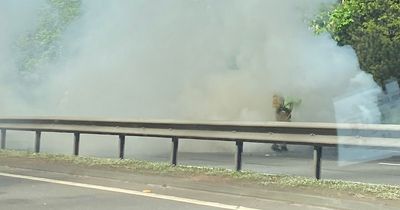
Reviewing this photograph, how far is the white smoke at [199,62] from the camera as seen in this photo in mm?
13430

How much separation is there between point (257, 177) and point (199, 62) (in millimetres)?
6455

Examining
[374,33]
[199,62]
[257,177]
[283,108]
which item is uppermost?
[374,33]

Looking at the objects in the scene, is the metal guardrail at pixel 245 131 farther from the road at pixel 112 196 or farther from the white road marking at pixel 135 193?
the white road marking at pixel 135 193

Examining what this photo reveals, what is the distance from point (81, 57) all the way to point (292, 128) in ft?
27.1

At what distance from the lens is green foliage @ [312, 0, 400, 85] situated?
17.5m

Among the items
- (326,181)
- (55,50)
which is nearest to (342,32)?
(55,50)

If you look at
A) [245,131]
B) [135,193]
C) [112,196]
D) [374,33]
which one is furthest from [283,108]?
[112,196]

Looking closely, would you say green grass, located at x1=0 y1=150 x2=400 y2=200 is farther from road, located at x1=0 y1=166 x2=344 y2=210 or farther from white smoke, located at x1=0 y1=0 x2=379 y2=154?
white smoke, located at x1=0 y1=0 x2=379 y2=154

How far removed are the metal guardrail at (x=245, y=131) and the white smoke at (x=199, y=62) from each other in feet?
11.3

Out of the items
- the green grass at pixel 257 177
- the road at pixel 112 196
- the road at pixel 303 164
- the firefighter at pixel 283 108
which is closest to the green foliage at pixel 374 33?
the firefighter at pixel 283 108

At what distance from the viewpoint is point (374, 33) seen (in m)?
18.5

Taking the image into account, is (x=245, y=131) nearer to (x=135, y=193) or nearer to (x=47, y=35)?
(x=135, y=193)

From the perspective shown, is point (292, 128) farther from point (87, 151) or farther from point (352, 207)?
point (87, 151)

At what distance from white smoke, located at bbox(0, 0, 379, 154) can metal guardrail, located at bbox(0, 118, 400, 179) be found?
136 inches
